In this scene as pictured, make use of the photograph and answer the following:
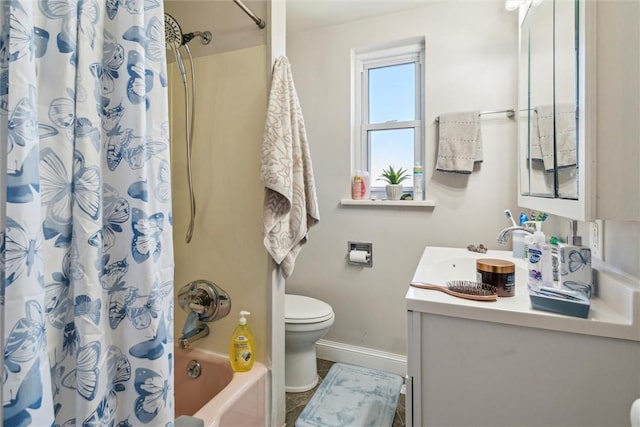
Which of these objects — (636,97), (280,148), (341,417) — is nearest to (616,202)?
(636,97)

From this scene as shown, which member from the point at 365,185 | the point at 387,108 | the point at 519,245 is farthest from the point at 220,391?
the point at 387,108

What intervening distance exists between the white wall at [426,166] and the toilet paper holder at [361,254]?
3 centimetres

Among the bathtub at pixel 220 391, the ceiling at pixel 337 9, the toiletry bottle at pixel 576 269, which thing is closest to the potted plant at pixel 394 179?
the ceiling at pixel 337 9

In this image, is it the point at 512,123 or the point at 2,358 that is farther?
the point at 512,123

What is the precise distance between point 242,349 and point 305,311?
559 millimetres

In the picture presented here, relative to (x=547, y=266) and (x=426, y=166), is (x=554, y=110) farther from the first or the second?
(x=426, y=166)

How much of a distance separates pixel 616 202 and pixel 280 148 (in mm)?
1042

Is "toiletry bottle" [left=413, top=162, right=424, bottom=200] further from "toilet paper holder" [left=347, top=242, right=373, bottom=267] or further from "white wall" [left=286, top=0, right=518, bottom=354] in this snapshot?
"toilet paper holder" [left=347, top=242, right=373, bottom=267]

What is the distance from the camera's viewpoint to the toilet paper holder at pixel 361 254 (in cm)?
200

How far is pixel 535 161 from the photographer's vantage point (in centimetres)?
127

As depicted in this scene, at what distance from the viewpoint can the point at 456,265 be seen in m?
1.46

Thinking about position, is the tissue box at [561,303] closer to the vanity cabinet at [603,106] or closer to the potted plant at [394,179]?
the vanity cabinet at [603,106]

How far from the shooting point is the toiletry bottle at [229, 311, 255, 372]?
4.05 feet

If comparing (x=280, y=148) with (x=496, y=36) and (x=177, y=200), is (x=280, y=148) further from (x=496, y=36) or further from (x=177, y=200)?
(x=496, y=36)
